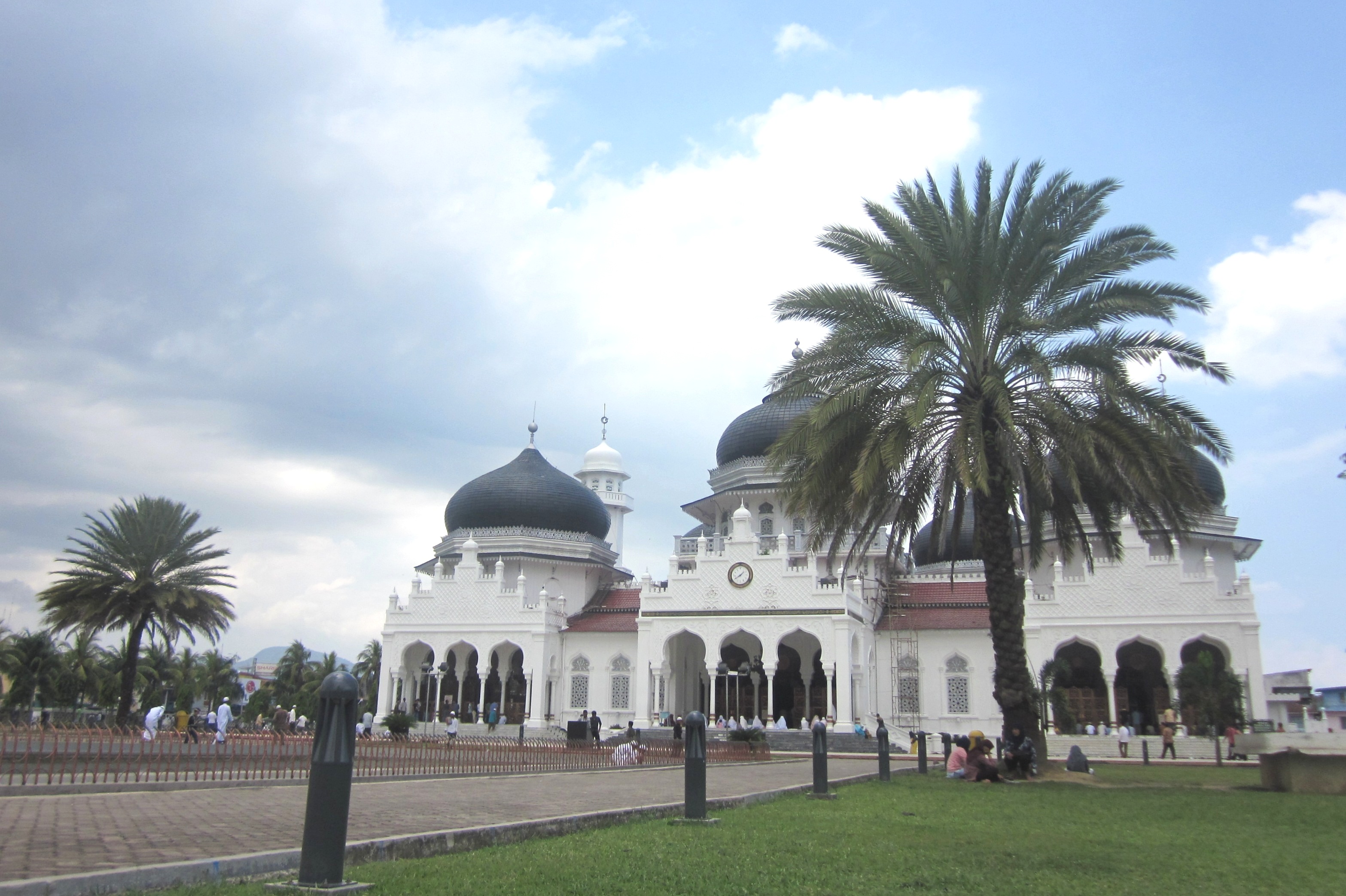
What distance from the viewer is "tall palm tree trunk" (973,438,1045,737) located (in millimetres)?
17109

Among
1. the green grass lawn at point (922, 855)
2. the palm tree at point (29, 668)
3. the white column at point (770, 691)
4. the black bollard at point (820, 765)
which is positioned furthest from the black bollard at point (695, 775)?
the palm tree at point (29, 668)

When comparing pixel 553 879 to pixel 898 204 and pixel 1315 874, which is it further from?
pixel 898 204

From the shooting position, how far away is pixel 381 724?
33.4m

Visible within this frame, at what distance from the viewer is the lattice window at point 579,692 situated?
37.8m

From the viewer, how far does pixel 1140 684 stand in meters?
32.5

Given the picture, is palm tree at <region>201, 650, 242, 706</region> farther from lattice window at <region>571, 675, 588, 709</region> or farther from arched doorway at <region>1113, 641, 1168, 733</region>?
arched doorway at <region>1113, 641, 1168, 733</region>

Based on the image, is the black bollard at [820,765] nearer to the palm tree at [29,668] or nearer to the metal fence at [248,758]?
the metal fence at [248,758]

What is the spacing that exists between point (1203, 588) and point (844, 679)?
37.9 ft

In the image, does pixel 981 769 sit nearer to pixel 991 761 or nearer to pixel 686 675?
pixel 991 761

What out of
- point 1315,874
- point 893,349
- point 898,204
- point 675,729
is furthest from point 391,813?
point 675,729

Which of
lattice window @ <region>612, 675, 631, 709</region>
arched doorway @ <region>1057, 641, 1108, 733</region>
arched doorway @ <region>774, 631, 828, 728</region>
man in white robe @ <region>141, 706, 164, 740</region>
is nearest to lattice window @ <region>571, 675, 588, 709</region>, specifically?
lattice window @ <region>612, 675, 631, 709</region>

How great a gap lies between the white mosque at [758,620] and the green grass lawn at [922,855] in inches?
729

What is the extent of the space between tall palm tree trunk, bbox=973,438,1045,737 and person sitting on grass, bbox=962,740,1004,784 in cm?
165

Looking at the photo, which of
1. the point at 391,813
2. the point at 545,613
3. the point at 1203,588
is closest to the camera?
the point at 391,813
